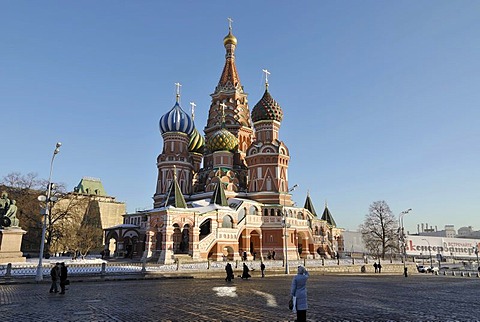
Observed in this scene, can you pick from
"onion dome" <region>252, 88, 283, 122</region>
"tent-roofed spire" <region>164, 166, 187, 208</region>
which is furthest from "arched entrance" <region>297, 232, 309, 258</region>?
→ "tent-roofed spire" <region>164, 166, 187, 208</region>

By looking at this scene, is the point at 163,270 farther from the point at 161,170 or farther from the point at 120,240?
the point at 161,170

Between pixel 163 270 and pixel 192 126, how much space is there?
34088mm

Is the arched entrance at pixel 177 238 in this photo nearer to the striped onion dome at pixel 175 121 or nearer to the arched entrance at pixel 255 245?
the arched entrance at pixel 255 245

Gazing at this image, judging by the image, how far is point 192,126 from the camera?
5762 cm

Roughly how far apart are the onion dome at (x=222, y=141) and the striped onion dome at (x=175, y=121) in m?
5.15

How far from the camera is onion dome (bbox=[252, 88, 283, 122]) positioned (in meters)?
51.8

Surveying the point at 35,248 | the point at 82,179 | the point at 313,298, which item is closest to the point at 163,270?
the point at 313,298

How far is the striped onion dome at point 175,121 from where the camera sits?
180 feet

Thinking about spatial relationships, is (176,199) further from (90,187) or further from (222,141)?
(90,187)

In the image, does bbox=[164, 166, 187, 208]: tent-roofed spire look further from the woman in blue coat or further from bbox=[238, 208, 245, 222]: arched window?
the woman in blue coat

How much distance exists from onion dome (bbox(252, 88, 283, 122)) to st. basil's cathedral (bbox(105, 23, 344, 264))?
140mm

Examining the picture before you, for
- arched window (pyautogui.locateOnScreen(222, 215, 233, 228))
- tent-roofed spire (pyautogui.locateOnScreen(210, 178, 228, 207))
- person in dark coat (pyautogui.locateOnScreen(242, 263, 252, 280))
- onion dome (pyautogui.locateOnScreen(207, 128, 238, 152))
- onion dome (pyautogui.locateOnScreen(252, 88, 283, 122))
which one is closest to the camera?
person in dark coat (pyautogui.locateOnScreen(242, 263, 252, 280))

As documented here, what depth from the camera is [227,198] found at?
4769 centimetres

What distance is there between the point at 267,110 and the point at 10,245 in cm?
3472
